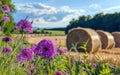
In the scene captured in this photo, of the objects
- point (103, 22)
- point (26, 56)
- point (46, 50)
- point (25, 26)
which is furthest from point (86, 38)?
point (103, 22)

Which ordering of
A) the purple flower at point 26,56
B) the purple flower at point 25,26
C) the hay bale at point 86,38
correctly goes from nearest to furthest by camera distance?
the purple flower at point 26,56 → the purple flower at point 25,26 → the hay bale at point 86,38

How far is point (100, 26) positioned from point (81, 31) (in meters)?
48.3

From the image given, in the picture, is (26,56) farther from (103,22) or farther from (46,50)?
(103,22)

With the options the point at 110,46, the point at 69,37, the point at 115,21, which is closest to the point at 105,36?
the point at 110,46

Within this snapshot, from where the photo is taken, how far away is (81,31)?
20062mm

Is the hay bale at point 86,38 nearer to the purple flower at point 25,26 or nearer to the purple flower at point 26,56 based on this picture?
the purple flower at point 25,26

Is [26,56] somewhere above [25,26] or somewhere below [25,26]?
below

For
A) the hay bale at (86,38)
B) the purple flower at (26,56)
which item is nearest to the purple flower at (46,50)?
the purple flower at (26,56)

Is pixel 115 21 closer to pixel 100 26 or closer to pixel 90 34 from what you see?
pixel 100 26

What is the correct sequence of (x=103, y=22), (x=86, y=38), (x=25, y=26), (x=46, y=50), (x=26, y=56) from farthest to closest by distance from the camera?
1. (x=103, y=22)
2. (x=86, y=38)
3. (x=25, y=26)
4. (x=26, y=56)
5. (x=46, y=50)

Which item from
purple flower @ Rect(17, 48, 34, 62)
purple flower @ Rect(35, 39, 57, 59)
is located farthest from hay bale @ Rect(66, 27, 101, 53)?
purple flower @ Rect(35, 39, 57, 59)

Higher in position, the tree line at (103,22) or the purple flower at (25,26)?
the purple flower at (25,26)

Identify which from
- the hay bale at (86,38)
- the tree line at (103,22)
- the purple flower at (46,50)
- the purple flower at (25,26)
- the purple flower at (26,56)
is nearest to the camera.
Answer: the purple flower at (46,50)

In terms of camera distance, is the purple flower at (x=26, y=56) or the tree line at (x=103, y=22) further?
the tree line at (x=103, y=22)
